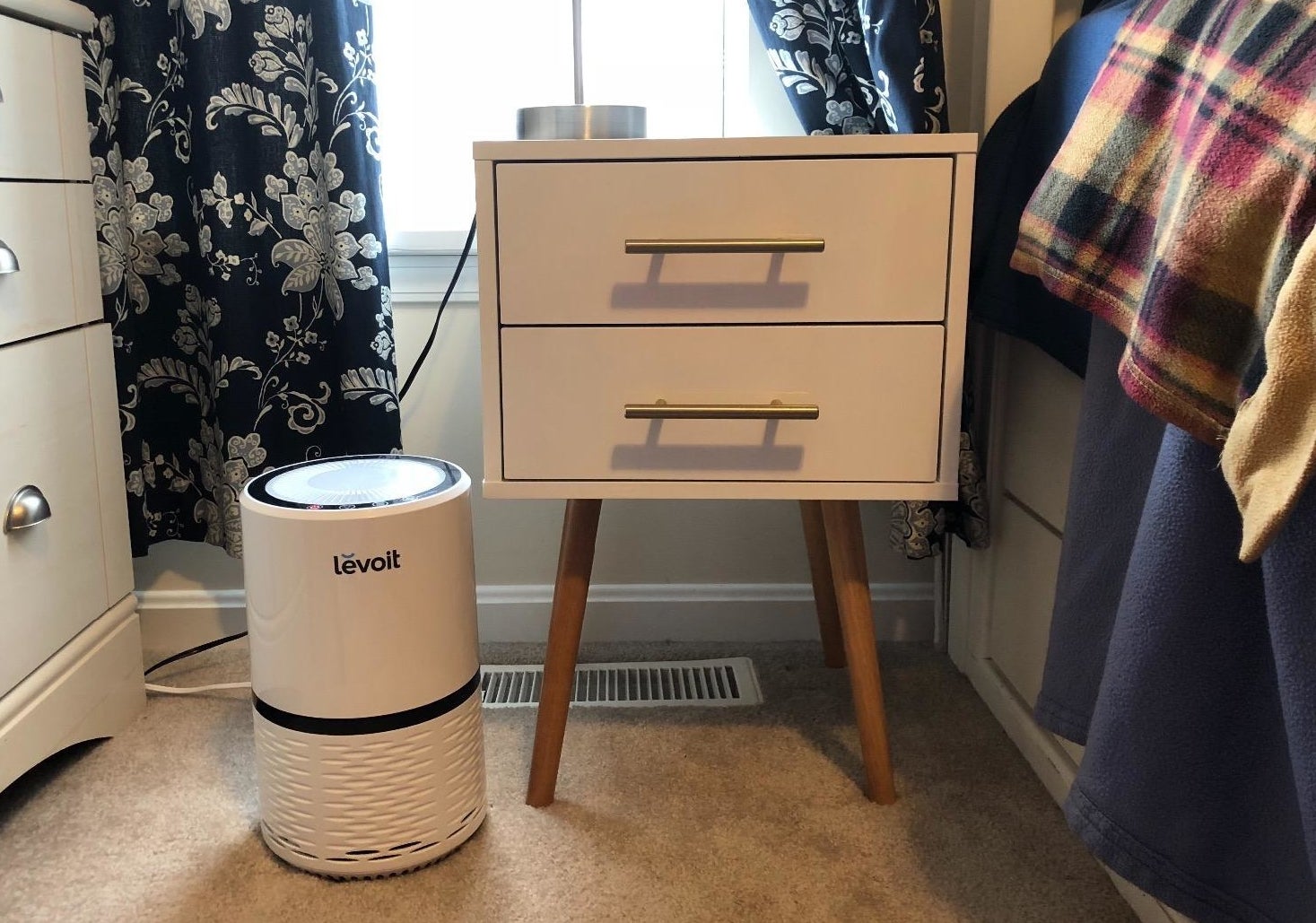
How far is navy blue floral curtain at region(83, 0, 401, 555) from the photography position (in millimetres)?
1222

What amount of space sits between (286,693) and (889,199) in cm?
68

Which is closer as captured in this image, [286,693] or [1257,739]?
[1257,739]

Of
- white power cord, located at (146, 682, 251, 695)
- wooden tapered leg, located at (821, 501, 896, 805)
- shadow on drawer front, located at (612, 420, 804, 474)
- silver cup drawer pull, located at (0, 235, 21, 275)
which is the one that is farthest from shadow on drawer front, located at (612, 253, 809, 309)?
white power cord, located at (146, 682, 251, 695)

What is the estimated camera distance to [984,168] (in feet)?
3.57

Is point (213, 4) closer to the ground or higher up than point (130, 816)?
higher up

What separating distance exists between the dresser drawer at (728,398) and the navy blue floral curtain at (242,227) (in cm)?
42

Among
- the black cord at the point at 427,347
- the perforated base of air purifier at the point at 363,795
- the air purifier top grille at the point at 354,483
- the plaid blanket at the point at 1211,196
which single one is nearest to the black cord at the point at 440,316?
the black cord at the point at 427,347

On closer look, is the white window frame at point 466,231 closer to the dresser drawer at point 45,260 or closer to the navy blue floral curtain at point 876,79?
the navy blue floral curtain at point 876,79

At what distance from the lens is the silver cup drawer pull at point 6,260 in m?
0.99

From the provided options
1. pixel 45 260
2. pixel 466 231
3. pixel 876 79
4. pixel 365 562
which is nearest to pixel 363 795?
pixel 365 562

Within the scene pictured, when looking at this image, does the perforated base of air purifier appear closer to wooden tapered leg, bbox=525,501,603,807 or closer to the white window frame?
wooden tapered leg, bbox=525,501,603,807

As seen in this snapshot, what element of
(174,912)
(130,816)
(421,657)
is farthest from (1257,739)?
(130,816)

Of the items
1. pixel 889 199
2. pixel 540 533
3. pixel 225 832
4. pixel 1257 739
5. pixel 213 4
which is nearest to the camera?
pixel 1257 739

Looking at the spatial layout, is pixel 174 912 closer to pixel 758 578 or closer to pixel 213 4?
pixel 758 578
